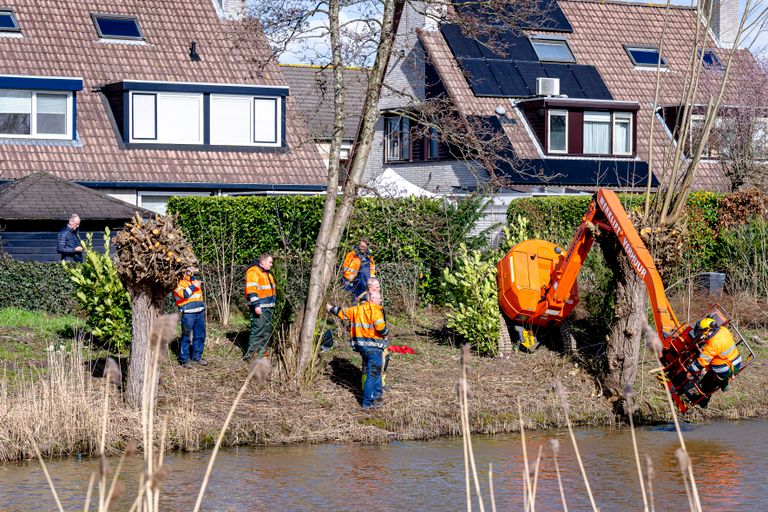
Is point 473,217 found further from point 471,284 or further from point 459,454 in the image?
point 459,454

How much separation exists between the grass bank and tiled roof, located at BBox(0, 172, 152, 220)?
5.25m

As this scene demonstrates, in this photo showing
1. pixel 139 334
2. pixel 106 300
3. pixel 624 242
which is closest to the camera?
pixel 139 334

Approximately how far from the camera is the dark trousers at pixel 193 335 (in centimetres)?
1705

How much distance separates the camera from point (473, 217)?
22.4 metres

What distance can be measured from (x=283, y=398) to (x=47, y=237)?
10.8 metres

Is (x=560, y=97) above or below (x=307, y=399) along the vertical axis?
above

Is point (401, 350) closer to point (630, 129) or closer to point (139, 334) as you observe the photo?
point (139, 334)

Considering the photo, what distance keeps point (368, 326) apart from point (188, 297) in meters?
3.02

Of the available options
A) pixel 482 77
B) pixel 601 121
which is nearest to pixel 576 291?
pixel 482 77

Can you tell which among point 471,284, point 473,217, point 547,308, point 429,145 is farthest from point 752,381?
point 429,145

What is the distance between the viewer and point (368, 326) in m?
15.7

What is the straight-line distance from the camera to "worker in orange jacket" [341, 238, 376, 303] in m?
20.3

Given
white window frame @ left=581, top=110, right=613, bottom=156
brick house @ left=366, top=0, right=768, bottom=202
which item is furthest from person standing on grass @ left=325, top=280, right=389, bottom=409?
white window frame @ left=581, top=110, right=613, bottom=156

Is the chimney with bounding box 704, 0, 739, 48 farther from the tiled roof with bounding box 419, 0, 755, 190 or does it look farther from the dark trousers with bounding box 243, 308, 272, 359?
the dark trousers with bounding box 243, 308, 272, 359
